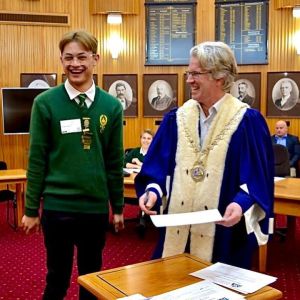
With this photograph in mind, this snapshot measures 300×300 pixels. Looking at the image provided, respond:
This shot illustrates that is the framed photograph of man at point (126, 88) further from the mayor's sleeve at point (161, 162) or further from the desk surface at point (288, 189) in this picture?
the mayor's sleeve at point (161, 162)

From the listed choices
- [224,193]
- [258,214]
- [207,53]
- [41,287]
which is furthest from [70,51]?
[41,287]

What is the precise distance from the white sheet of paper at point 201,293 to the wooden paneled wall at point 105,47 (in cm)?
649

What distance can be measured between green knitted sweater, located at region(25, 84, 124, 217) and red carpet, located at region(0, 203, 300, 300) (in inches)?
62.9

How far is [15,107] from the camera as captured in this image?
756cm

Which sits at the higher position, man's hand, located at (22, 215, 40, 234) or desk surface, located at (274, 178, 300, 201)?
man's hand, located at (22, 215, 40, 234)

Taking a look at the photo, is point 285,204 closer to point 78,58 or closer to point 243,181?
point 243,181

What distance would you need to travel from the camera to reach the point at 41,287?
12.6 ft

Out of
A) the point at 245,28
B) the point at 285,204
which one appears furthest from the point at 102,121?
the point at 245,28

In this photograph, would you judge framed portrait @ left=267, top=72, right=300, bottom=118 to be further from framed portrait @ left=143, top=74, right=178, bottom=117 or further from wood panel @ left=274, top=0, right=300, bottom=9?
framed portrait @ left=143, top=74, right=178, bottom=117

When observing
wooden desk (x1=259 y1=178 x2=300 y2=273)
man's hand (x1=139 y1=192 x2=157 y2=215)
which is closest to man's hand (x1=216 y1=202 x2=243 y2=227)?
man's hand (x1=139 y1=192 x2=157 y2=215)

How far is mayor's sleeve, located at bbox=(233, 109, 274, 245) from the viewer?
1.83m

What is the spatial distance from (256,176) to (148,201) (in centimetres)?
46

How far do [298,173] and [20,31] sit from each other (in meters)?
5.23

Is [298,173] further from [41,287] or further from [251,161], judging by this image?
[251,161]
